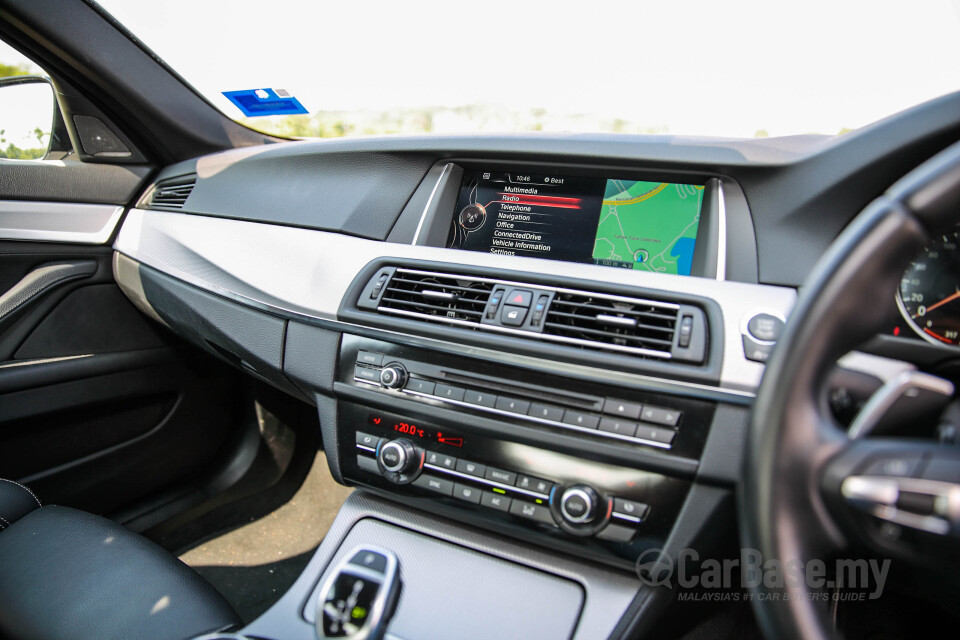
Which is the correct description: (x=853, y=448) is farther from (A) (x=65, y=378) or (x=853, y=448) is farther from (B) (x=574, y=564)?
(A) (x=65, y=378)

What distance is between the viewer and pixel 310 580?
1385mm

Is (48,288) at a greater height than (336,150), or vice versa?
(336,150)

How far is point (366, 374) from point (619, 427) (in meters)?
0.60

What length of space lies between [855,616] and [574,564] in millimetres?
769

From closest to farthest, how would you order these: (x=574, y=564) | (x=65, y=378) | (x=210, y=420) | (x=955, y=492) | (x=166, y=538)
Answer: (x=955, y=492) < (x=574, y=564) < (x=65, y=378) < (x=166, y=538) < (x=210, y=420)

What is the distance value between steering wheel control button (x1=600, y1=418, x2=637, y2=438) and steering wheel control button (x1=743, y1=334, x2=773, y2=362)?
0.81 feet

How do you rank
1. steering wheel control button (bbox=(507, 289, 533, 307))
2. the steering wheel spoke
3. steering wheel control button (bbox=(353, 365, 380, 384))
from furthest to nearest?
steering wheel control button (bbox=(353, 365, 380, 384)) < steering wheel control button (bbox=(507, 289, 533, 307)) < the steering wheel spoke

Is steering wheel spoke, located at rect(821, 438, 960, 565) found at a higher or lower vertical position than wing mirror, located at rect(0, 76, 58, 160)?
lower

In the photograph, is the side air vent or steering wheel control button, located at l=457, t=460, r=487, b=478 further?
the side air vent

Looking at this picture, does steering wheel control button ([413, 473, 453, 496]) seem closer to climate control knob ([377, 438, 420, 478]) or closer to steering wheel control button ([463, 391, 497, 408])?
climate control knob ([377, 438, 420, 478])

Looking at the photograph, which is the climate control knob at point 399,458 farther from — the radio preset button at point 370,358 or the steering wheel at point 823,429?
the steering wheel at point 823,429

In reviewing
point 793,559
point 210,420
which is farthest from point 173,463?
point 793,559

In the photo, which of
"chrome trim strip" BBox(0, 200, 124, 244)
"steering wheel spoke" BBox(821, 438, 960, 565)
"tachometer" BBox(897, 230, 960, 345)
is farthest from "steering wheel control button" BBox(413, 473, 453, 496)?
"chrome trim strip" BBox(0, 200, 124, 244)

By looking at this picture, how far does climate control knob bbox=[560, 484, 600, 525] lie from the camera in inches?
45.6
